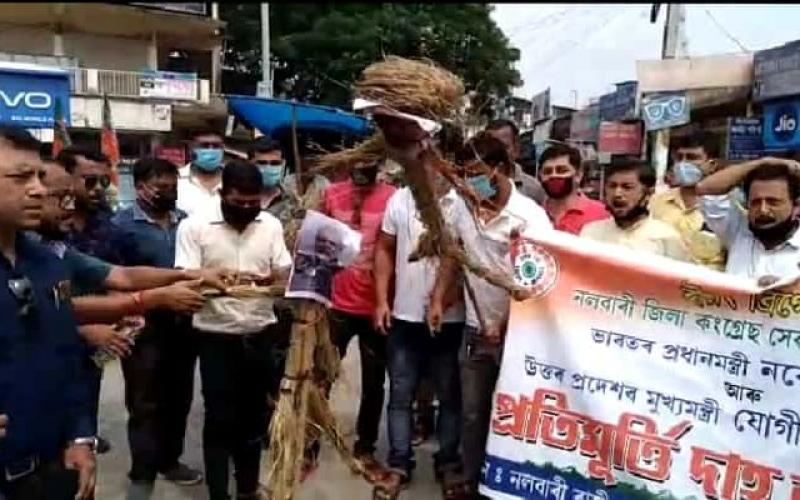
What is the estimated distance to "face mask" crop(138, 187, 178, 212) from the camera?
448 centimetres

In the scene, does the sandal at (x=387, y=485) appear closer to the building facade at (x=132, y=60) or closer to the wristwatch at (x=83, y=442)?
the wristwatch at (x=83, y=442)

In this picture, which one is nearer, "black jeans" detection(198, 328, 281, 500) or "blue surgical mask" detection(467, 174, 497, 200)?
"blue surgical mask" detection(467, 174, 497, 200)

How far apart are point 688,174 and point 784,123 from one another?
8.30 meters

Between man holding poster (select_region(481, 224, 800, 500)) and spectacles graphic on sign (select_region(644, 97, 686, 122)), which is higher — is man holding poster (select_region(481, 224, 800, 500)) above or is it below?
below

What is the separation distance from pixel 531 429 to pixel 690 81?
11657 millimetres

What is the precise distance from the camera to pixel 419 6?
14.5 meters

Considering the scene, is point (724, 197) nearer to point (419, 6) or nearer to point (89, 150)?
point (89, 150)

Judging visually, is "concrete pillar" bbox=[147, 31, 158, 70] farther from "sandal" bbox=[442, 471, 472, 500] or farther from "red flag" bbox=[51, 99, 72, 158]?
"sandal" bbox=[442, 471, 472, 500]

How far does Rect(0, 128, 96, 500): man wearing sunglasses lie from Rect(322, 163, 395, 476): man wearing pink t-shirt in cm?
187

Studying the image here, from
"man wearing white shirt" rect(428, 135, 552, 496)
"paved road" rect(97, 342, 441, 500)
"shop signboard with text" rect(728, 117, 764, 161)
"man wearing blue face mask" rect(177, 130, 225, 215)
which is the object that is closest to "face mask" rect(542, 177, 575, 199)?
"man wearing white shirt" rect(428, 135, 552, 496)

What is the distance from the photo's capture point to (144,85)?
27.2 meters

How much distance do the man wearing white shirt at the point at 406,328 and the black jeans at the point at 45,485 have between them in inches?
74.2

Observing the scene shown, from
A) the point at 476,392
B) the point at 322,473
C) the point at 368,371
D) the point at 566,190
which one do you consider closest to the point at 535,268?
the point at 476,392

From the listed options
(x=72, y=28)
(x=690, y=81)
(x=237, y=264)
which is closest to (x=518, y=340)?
(x=237, y=264)
